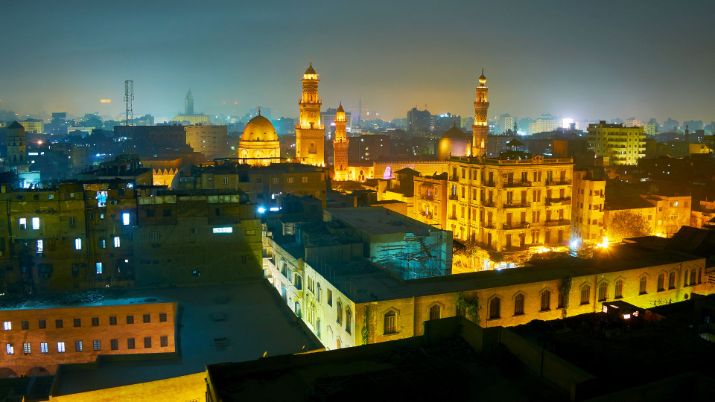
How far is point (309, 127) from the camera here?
77.8 m

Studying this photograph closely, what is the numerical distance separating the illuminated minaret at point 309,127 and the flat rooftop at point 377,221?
36.0 m

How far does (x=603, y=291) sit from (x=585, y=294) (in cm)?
117

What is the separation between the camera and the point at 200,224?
1522 inches

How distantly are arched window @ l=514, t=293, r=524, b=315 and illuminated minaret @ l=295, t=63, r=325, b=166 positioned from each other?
5035 centimetres

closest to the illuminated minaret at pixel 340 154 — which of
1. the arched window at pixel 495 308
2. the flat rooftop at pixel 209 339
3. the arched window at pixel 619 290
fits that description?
the flat rooftop at pixel 209 339

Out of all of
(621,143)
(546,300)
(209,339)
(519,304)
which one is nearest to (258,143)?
(209,339)

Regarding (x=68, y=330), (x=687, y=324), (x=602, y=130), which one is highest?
(x=602, y=130)

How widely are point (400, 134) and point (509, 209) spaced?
155m

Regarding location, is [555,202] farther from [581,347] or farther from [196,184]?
[581,347]

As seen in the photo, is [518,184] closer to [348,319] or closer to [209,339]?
[348,319]

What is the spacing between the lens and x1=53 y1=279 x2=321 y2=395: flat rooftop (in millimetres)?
26484

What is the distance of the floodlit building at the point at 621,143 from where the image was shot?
10988cm

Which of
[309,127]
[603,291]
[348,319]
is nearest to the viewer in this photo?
[348,319]

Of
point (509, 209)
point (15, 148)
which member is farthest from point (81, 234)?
point (15, 148)
